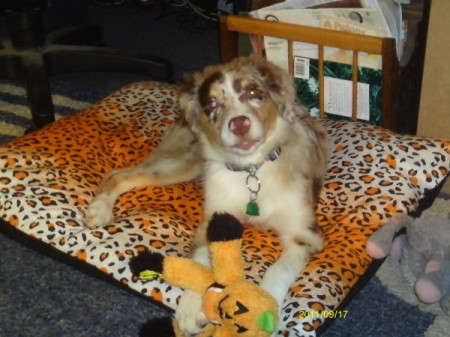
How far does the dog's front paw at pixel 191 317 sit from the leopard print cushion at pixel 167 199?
11 cm

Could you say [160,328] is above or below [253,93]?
below

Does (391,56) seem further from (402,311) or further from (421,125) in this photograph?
(402,311)

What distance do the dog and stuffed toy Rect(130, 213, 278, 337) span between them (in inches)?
8.5

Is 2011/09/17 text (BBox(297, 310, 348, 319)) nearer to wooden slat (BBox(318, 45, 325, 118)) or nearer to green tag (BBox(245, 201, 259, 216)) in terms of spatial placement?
green tag (BBox(245, 201, 259, 216))

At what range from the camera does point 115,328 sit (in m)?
1.88

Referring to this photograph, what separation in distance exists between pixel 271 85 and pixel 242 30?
73cm

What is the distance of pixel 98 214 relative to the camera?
2.14 metres

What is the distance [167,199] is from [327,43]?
0.86 m

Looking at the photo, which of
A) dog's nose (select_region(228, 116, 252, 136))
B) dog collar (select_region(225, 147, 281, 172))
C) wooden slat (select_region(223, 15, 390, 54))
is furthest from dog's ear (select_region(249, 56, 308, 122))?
wooden slat (select_region(223, 15, 390, 54))

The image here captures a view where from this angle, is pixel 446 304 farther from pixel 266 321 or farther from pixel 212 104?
pixel 212 104

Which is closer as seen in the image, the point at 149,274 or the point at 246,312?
the point at 246,312

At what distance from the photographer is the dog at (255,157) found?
6.31ft

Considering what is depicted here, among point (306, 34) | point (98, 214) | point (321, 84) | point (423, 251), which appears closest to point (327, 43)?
point (306, 34)

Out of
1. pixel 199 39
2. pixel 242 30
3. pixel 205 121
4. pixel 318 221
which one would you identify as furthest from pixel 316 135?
pixel 199 39
